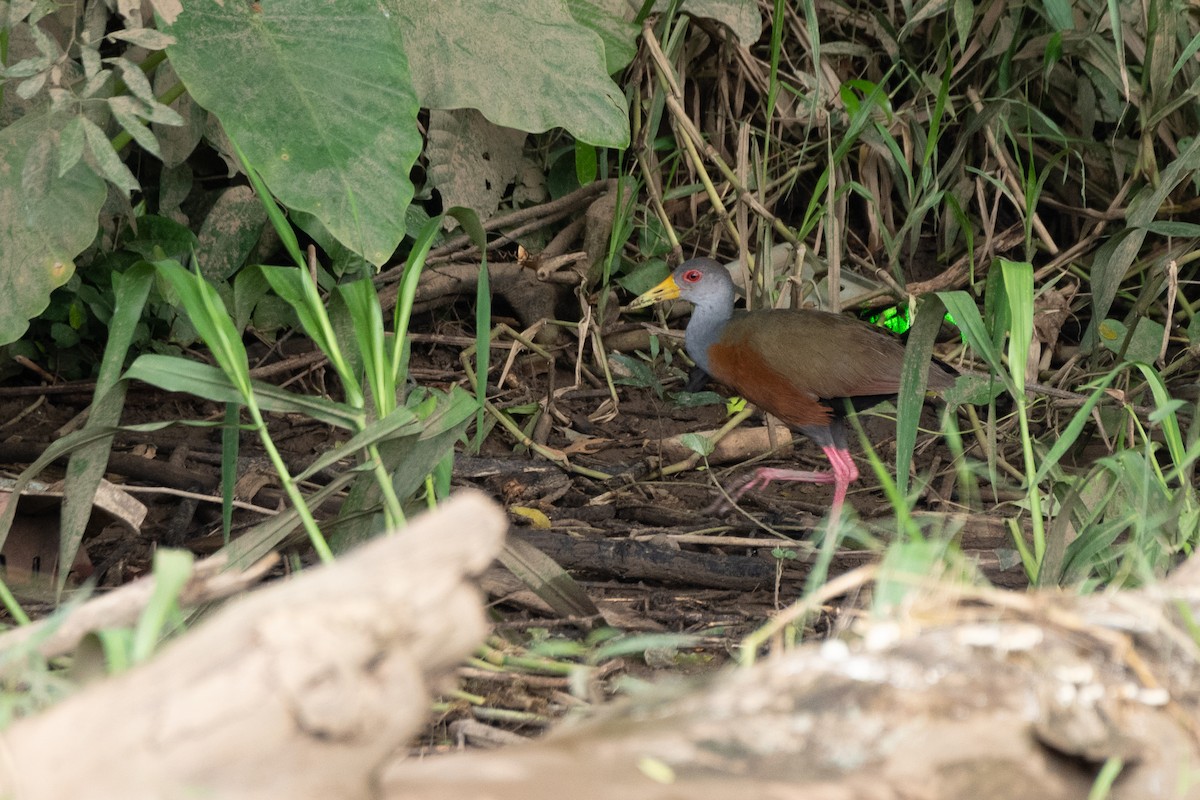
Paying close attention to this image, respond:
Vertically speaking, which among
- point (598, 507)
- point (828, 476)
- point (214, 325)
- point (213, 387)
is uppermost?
point (214, 325)

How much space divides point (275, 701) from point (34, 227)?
7.54 ft

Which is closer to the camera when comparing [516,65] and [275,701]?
[275,701]

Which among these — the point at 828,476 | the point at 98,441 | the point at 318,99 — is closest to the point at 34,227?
the point at 318,99

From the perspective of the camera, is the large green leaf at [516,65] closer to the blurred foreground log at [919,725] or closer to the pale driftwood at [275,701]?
the blurred foreground log at [919,725]

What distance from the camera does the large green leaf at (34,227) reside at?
2979 mm

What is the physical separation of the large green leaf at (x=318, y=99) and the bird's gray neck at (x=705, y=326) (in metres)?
1.71

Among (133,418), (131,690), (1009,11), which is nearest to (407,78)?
(133,418)

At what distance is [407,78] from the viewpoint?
10.1ft

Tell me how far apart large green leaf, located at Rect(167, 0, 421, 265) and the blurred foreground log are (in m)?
1.68

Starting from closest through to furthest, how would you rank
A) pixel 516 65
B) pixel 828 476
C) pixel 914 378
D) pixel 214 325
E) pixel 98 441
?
pixel 214 325 < pixel 98 441 < pixel 914 378 < pixel 516 65 < pixel 828 476

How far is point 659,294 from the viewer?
15.4 feet

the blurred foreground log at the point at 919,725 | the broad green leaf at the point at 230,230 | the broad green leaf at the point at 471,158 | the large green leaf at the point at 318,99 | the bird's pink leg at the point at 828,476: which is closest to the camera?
the blurred foreground log at the point at 919,725

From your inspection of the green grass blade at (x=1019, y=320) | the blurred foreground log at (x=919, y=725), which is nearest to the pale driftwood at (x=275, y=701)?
the blurred foreground log at (x=919, y=725)

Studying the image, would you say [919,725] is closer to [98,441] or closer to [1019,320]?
[1019,320]
